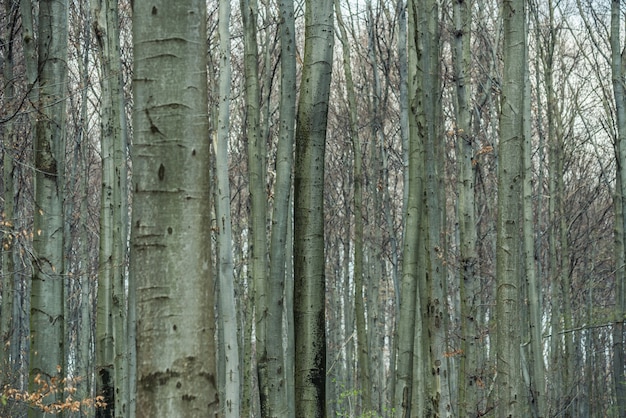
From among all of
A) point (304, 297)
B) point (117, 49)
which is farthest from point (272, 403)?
point (117, 49)

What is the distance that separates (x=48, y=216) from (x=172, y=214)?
4369 mm

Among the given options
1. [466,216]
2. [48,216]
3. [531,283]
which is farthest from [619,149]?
[48,216]

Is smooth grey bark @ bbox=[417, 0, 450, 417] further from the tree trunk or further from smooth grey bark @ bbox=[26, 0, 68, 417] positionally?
the tree trunk

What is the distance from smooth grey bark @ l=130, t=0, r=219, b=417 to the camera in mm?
2791

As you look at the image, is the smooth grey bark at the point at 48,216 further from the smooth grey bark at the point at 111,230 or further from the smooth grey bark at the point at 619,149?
the smooth grey bark at the point at 619,149

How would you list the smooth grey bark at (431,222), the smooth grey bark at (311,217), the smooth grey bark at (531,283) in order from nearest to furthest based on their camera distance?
the smooth grey bark at (311,217) → the smooth grey bark at (431,222) → the smooth grey bark at (531,283)

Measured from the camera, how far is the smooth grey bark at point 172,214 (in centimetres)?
279

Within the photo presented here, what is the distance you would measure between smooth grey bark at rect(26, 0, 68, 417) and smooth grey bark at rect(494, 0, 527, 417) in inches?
154

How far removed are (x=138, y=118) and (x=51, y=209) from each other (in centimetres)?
422

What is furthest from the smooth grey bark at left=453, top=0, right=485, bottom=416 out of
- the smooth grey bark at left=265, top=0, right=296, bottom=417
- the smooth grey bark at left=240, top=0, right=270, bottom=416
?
the smooth grey bark at left=265, top=0, right=296, bottom=417

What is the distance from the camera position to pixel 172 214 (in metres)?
2.86

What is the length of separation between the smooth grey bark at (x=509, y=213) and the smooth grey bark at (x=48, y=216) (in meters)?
3.90

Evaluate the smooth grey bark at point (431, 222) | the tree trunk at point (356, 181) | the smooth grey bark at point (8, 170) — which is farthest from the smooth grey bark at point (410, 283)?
the tree trunk at point (356, 181)

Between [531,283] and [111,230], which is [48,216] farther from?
[531,283]
